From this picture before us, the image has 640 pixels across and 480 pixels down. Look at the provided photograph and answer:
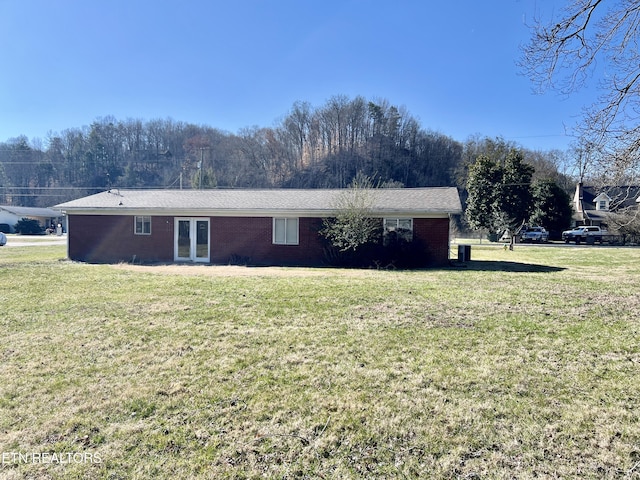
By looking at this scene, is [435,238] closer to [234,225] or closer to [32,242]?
[234,225]

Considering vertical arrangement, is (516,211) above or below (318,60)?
below

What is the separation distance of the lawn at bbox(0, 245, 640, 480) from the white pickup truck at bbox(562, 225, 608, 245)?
29.7m

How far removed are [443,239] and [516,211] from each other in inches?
867

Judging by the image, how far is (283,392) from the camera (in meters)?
3.71

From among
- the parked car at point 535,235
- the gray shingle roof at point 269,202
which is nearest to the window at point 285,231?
the gray shingle roof at point 269,202

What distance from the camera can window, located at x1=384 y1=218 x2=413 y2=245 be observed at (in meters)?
14.7

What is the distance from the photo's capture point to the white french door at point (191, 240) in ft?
54.1

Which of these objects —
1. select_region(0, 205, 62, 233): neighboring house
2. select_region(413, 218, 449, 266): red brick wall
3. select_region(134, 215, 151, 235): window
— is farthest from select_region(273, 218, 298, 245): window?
select_region(0, 205, 62, 233): neighboring house

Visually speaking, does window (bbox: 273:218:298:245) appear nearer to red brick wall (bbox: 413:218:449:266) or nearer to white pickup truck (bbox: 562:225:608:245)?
red brick wall (bbox: 413:218:449:266)

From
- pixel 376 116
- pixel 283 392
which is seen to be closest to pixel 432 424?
pixel 283 392

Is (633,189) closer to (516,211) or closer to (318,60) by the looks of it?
(318,60)

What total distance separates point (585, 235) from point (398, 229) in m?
26.1

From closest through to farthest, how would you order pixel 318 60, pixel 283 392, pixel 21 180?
pixel 283 392, pixel 318 60, pixel 21 180

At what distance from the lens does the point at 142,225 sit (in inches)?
670
